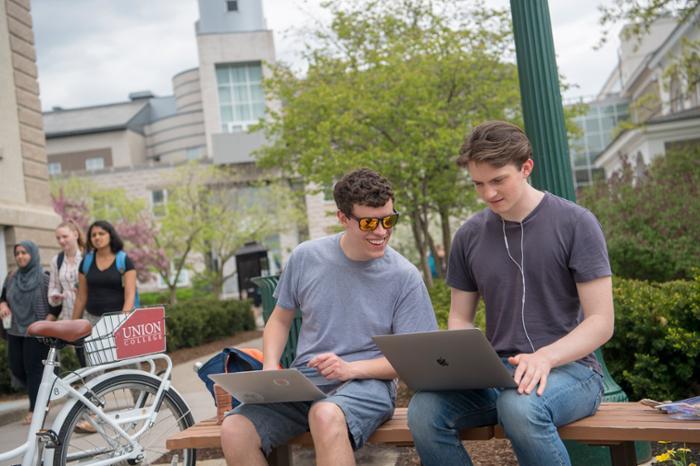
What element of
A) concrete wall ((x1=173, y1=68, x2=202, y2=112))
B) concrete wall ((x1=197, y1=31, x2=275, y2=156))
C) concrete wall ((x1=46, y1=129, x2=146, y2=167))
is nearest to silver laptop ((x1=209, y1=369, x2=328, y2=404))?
concrete wall ((x1=197, y1=31, x2=275, y2=156))

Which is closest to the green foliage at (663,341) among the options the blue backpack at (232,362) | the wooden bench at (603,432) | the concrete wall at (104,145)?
the wooden bench at (603,432)

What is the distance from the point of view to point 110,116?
68.0 metres

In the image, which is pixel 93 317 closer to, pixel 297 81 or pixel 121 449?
pixel 121 449

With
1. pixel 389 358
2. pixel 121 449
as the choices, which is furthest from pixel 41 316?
pixel 389 358

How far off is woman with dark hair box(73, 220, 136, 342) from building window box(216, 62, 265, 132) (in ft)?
164

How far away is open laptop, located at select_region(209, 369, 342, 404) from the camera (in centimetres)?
339

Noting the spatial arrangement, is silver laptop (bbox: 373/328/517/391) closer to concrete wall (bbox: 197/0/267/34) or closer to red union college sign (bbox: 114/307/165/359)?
red union college sign (bbox: 114/307/165/359)

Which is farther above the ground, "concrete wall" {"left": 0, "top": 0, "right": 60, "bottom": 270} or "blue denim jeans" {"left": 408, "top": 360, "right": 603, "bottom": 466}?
"concrete wall" {"left": 0, "top": 0, "right": 60, "bottom": 270}

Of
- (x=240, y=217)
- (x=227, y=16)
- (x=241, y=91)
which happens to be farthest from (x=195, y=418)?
(x=227, y=16)

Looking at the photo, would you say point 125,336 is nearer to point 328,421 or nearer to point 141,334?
point 141,334

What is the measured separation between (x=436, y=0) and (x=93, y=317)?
14652 mm

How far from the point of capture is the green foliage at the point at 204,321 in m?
17.4

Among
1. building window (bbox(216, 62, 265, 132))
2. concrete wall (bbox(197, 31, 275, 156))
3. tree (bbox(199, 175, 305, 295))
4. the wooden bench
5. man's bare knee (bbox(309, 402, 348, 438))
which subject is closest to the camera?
the wooden bench

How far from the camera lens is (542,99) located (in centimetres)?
482
